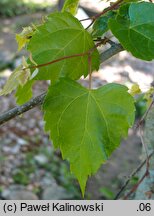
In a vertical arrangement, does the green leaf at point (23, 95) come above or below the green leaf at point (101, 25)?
below

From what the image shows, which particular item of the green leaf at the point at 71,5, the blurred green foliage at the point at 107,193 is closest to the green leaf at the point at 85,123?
the green leaf at the point at 71,5

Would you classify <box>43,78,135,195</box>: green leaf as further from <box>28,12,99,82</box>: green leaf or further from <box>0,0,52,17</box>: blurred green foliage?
<box>0,0,52,17</box>: blurred green foliage

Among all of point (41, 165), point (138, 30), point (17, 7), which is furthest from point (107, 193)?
point (17, 7)

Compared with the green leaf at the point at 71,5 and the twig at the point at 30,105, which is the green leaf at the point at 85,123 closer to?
the twig at the point at 30,105

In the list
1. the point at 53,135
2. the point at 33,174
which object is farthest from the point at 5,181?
the point at 53,135

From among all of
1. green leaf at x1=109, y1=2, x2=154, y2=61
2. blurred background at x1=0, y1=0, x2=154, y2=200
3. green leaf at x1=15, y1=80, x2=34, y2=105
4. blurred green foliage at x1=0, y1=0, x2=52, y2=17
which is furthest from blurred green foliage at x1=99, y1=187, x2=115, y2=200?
blurred green foliage at x1=0, y1=0, x2=52, y2=17

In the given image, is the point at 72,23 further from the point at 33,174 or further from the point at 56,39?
the point at 33,174

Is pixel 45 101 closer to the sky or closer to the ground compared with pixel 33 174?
closer to the sky

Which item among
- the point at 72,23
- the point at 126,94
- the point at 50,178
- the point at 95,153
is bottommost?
the point at 50,178
